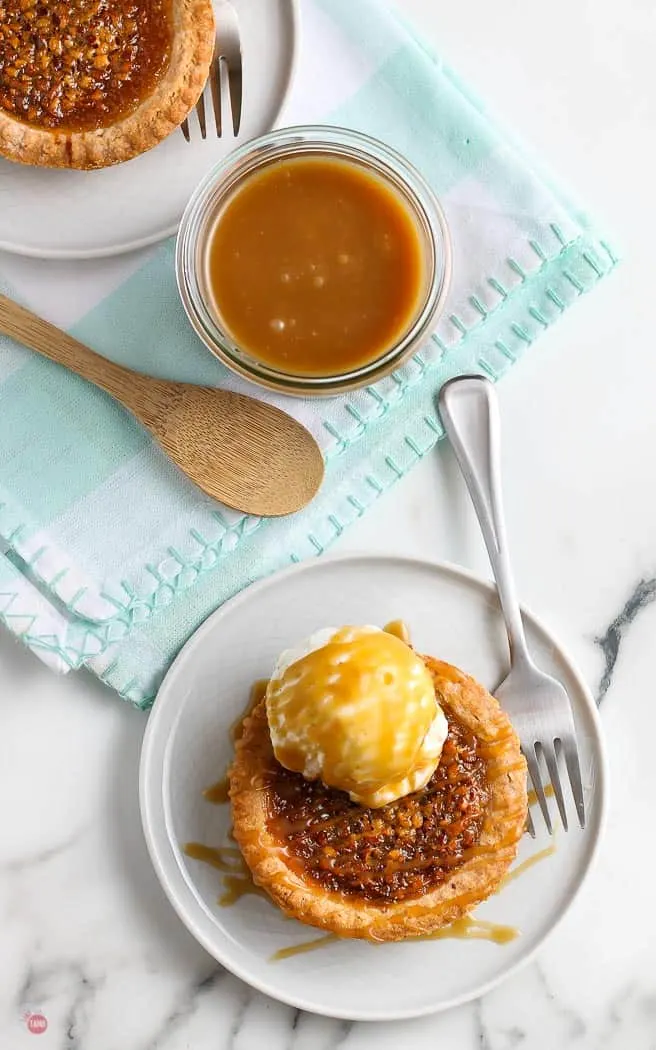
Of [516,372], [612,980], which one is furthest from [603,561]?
[612,980]

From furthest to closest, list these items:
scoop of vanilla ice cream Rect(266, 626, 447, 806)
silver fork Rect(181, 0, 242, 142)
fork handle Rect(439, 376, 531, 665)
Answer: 1. fork handle Rect(439, 376, 531, 665)
2. silver fork Rect(181, 0, 242, 142)
3. scoop of vanilla ice cream Rect(266, 626, 447, 806)

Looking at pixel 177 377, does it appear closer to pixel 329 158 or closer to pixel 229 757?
pixel 329 158

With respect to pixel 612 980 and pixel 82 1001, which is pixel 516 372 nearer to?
A: pixel 612 980

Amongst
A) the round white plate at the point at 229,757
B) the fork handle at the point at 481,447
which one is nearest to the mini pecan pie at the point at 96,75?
the fork handle at the point at 481,447
